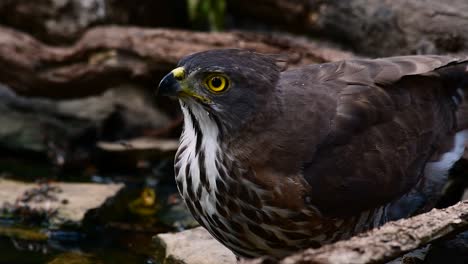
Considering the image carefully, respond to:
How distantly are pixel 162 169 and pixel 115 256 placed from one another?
6.65ft

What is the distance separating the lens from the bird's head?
185 inches

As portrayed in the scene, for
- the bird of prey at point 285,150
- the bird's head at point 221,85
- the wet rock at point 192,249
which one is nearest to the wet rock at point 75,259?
the wet rock at point 192,249

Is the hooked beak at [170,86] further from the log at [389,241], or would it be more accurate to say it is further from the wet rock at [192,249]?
the wet rock at [192,249]

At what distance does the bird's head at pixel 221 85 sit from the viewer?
469cm

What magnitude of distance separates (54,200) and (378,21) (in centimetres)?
333

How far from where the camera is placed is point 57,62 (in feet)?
26.7

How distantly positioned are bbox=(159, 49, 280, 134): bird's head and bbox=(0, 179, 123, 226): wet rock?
225cm

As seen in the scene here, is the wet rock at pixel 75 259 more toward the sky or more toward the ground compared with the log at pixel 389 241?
more toward the ground

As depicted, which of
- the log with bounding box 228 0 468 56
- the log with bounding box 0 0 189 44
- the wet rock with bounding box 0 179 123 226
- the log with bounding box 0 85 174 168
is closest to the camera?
the wet rock with bounding box 0 179 123 226

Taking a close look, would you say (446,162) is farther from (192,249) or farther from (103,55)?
(103,55)

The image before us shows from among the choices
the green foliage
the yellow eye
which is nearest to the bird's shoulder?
the yellow eye

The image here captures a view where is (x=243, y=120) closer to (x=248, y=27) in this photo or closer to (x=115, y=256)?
(x=115, y=256)

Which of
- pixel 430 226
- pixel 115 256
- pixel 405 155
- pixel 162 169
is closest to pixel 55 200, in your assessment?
pixel 115 256

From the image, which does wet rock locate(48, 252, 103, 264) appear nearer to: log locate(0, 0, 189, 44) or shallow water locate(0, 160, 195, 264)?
shallow water locate(0, 160, 195, 264)
